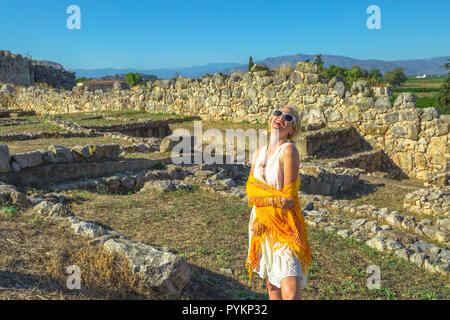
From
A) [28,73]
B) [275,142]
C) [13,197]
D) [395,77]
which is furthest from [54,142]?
[395,77]

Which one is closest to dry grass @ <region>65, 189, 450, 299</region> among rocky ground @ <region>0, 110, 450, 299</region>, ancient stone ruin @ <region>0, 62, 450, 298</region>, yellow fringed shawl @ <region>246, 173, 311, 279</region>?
rocky ground @ <region>0, 110, 450, 299</region>

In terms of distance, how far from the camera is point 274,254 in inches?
122

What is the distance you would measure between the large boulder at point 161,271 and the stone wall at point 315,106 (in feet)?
37.1

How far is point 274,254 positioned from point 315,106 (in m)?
12.7

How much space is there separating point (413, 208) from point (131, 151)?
6865 millimetres

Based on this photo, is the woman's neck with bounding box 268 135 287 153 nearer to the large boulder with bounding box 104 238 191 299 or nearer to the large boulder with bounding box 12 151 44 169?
the large boulder with bounding box 104 238 191 299

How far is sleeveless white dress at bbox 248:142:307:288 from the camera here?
3.00 m

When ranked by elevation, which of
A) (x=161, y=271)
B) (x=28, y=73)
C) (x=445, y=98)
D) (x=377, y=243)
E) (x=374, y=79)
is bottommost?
(x=377, y=243)

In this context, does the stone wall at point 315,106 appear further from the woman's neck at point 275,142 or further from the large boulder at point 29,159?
the woman's neck at point 275,142

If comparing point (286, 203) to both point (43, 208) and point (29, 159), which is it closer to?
point (43, 208)

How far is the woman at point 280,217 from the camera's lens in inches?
119

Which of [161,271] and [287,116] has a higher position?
[287,116]

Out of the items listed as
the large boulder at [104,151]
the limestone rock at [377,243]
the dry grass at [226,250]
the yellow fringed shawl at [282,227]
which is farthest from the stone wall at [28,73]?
the yellow fringed shawl at [282,227]
